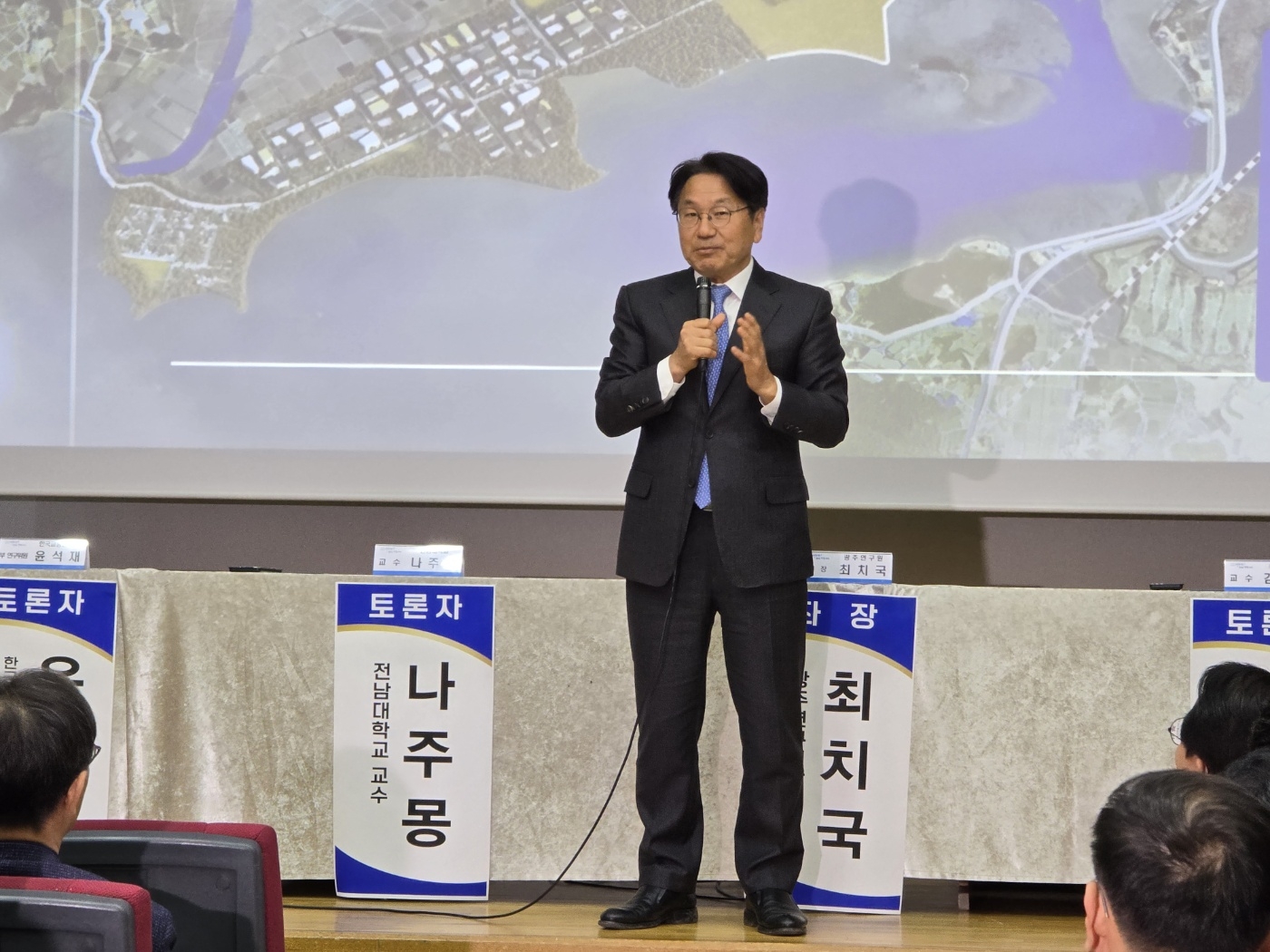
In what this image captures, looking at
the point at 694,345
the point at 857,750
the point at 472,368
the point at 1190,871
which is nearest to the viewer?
the point at 1190,871

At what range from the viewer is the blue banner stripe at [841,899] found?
2936mm

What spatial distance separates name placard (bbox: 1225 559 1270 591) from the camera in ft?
9.71

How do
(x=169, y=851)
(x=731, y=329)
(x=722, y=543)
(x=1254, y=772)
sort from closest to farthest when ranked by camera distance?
1. (x=169, y=851)
2. (x=1254, y=772)
3. (x=722, y=543)
4. (x=731, y=329)

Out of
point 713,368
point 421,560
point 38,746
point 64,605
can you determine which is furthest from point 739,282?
point 38,746

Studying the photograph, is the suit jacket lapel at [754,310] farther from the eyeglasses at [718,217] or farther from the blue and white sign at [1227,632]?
the blue and white sign at [1227,632]

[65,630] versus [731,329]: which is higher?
[731,329]

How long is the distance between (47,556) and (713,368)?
→ 146cm

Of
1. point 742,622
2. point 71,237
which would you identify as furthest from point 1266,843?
point 71,237

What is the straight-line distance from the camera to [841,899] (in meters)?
2.94

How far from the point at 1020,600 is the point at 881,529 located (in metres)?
0.74

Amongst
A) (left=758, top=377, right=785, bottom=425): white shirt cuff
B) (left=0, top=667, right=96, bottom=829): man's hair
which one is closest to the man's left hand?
(left=758, top=377, right=785, bottom=425): white shirt cuff

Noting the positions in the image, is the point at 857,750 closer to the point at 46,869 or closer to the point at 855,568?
the point at 855,568

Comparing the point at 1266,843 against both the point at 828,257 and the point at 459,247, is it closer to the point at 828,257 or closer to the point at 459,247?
the point at 828,257

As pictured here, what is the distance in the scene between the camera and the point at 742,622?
2701 millimetres
